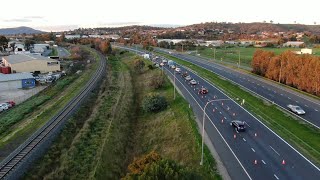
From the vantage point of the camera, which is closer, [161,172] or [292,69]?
[161,172]

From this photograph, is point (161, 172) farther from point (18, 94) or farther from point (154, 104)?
point (18, 94)

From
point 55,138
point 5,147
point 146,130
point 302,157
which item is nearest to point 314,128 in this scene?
point 302,157

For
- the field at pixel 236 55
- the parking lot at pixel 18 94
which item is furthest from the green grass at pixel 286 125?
the field at pixel 236 55

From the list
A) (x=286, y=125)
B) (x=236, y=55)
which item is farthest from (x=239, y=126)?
(x=236, y=55)

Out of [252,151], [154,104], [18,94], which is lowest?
[18,94]

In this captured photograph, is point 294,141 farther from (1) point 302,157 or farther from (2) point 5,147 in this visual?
(2) point 5,147
